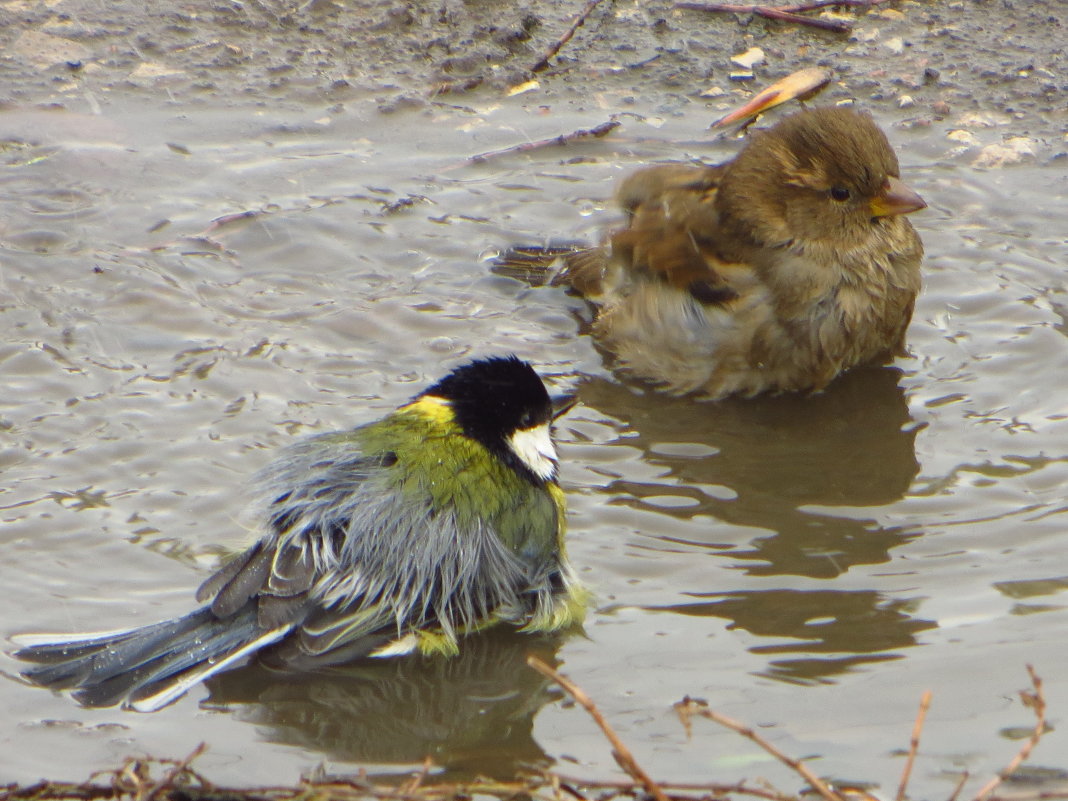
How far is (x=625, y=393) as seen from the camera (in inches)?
245

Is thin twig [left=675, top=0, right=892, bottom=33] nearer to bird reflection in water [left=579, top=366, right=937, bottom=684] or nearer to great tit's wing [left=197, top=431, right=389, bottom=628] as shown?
bird reflection in water [left=579, top=366, right=937, bottom=684]

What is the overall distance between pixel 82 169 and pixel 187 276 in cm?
125

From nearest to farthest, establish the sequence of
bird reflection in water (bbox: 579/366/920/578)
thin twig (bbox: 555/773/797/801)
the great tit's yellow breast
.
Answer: thin twig (bbox: 555/773/797/801) → the great tit's yellow breast → bird reflection in water (bbox: 579/366/920/578)

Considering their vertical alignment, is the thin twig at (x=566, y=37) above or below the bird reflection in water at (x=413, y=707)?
above

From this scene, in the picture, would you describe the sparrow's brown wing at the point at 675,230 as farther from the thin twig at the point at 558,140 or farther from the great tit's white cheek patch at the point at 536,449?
the great tit's white cheek patch at the point at 536,449

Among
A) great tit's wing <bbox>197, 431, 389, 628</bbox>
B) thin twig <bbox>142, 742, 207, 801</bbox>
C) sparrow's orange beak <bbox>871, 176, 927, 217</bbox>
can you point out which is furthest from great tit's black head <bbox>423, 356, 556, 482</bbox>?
sparrow's orange beak <bbox>871, 176, 927, 217</bbox>

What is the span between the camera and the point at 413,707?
4.26m

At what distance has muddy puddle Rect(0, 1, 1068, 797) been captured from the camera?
4094 mm

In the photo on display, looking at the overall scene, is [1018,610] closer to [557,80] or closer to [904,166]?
[904,166]

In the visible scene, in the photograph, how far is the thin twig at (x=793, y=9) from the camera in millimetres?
8680

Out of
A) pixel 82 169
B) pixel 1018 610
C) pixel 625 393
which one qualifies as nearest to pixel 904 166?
pixel 625 393

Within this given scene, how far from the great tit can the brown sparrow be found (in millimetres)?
1497

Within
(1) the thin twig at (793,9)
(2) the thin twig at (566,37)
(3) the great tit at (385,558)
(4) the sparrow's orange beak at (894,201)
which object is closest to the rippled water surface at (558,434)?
(3) the great tit at (385,558)

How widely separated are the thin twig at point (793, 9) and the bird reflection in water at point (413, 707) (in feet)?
17.4
